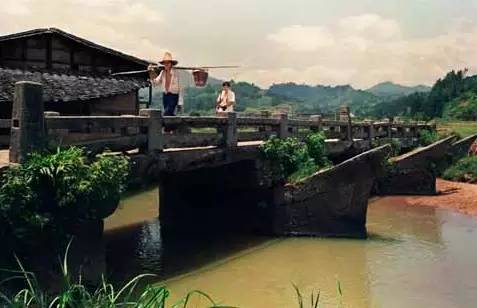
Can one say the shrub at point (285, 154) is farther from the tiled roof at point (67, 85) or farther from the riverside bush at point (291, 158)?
the tiled roof at point (67, 85)

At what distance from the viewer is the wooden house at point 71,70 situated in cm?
1517

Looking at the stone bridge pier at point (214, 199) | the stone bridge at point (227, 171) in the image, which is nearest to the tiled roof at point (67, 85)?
the stone bridge at point (227, 171)

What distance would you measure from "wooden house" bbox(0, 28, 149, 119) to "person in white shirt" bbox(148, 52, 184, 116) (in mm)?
3336

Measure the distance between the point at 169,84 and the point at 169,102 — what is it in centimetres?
39

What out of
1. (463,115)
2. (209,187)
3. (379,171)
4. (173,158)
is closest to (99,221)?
(173,158)

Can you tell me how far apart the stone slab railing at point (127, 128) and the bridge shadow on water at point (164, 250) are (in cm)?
226

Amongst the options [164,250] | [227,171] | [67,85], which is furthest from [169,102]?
[67,85]

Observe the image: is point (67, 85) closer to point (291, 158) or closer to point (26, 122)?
point (291, 158)

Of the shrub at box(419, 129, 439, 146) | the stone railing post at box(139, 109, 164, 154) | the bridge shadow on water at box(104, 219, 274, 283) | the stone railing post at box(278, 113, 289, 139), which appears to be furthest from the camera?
the shrub at box(419, 129, 439, 146)

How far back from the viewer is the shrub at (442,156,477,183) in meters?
24.8

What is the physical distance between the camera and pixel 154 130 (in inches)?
413

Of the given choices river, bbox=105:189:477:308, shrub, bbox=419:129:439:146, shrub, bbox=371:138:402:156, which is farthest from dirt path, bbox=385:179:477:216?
river, bbox=105:189:477:308

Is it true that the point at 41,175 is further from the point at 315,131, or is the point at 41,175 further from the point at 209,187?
the point at 315,131

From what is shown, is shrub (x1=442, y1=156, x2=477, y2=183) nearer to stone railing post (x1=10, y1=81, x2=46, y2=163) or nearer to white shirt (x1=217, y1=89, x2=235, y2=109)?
white shirt (x1=217, y1=89, x2=235, y2=109)
